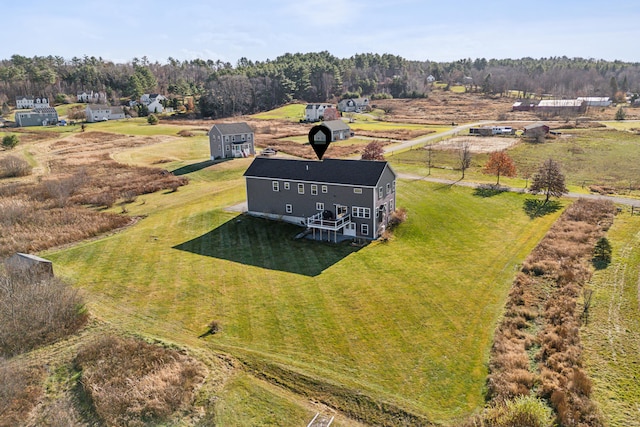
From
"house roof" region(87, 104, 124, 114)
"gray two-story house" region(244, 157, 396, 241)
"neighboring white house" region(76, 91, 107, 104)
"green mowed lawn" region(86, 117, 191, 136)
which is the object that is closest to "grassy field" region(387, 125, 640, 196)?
"gray two-story house" region(244, 157, 396, 241)

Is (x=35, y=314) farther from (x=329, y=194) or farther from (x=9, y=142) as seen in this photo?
(x=9, y=142)

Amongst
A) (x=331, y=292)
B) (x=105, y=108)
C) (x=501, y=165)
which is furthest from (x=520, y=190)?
(x=105, y=108)

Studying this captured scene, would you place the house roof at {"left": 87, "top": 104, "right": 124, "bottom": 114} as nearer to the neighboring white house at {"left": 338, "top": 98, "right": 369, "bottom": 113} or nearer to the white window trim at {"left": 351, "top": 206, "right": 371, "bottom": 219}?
the neighboring white house at {"left": 338, "top": 98, "right": 369, "bottom": 113}

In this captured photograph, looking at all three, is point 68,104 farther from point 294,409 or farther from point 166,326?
point 294,409

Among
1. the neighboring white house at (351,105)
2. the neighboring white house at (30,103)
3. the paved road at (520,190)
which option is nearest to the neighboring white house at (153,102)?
the neighboring white house at (30,103)

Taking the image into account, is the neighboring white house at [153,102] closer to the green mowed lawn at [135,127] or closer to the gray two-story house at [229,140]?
the green mowed lawn at [135,127]

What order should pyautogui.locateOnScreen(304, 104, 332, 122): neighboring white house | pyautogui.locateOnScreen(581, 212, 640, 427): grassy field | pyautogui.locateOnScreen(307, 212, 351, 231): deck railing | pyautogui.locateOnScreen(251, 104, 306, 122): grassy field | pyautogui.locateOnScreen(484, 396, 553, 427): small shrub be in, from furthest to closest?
pyautogui.locateOnScreen(251, 104, 306, 122): grassy field < pyautogui.locateOnScreen(304, 104, 332, 122): neighboring white house < pyautogui.locateOnScreen(307, 212, 351, 231): deck railing < pyautogui.locateOnScreen(581, 212, 640, 427): grassy field < pyautogui.locateOnScreen(484, 396, 553, 427): small shrub
